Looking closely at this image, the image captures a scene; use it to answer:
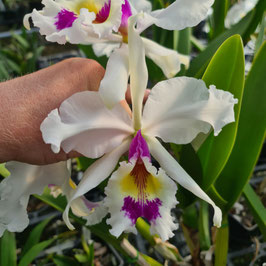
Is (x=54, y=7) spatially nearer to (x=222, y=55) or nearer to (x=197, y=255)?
(x=222, y=55)

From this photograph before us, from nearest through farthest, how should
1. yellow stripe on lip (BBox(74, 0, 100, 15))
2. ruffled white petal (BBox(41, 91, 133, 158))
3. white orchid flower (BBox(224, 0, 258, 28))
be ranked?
ruffled white petal (BBox(41, 91, 133, 158)) → yellow stripe on lip (BBox(74, 0, 100, 15)) → white orchid flower (BBox(224, 0, 258, 28))

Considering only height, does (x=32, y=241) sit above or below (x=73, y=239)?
above

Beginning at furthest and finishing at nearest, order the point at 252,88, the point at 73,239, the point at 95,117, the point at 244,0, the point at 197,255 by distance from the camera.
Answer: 1. the point at 244,0
2. the point at 73,239
3. the point at 197,255
4. the point at 252,88
5. the point at 95,117

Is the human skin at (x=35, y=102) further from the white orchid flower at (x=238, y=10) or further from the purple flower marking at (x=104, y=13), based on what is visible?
the white orchid flower at (x=238, y=10)

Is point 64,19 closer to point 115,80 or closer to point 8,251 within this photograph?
point 115,80

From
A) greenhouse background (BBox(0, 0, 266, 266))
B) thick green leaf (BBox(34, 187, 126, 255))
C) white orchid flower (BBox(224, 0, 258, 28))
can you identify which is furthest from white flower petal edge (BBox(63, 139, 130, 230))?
white orchid flower (BBox(224, 0, 258, 28))

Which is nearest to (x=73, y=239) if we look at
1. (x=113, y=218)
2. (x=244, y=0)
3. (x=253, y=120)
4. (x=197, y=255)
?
(x=197, y=255)

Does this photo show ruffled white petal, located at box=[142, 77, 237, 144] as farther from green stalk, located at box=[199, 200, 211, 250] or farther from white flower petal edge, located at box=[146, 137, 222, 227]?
green stalk, located at box=[199, 200, 211, 250]
